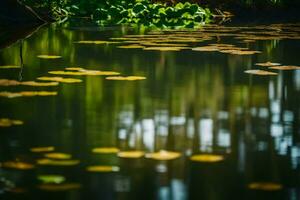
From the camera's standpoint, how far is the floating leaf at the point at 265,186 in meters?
2.67

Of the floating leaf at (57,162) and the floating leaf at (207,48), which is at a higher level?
the floating leaf at (207,48)

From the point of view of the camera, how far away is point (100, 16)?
14.3 metres

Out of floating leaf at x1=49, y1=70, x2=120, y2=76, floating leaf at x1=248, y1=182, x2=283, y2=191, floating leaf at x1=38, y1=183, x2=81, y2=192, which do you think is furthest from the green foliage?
floating leaf at x1=38, y1=183, x2=81, y2=192

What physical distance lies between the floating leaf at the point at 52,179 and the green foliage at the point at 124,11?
10603 mm

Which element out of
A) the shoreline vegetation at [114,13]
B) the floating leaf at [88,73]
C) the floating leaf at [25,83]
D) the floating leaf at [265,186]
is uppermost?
the shoreline vegetation at [114,13]

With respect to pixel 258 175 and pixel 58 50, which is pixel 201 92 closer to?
pixel 258 175

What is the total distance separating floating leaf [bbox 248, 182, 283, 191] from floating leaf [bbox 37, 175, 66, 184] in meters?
0.77

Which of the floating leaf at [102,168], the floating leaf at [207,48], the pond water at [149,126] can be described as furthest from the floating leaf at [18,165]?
the floating leaf at [207,48]

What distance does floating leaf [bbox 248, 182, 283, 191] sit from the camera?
2.67 meters

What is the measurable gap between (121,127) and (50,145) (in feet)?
1.87

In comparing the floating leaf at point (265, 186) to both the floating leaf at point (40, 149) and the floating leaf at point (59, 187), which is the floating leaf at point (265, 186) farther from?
the floating leaf at point (40, 149)

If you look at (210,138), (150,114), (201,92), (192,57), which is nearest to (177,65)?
(192,57)

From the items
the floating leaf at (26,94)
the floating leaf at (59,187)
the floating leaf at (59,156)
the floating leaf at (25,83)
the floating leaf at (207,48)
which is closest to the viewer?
the floating leaf at (59,187)

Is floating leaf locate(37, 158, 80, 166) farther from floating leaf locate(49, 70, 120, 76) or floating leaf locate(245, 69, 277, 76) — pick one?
floating leaf locate(245, 69, 277, 76)
